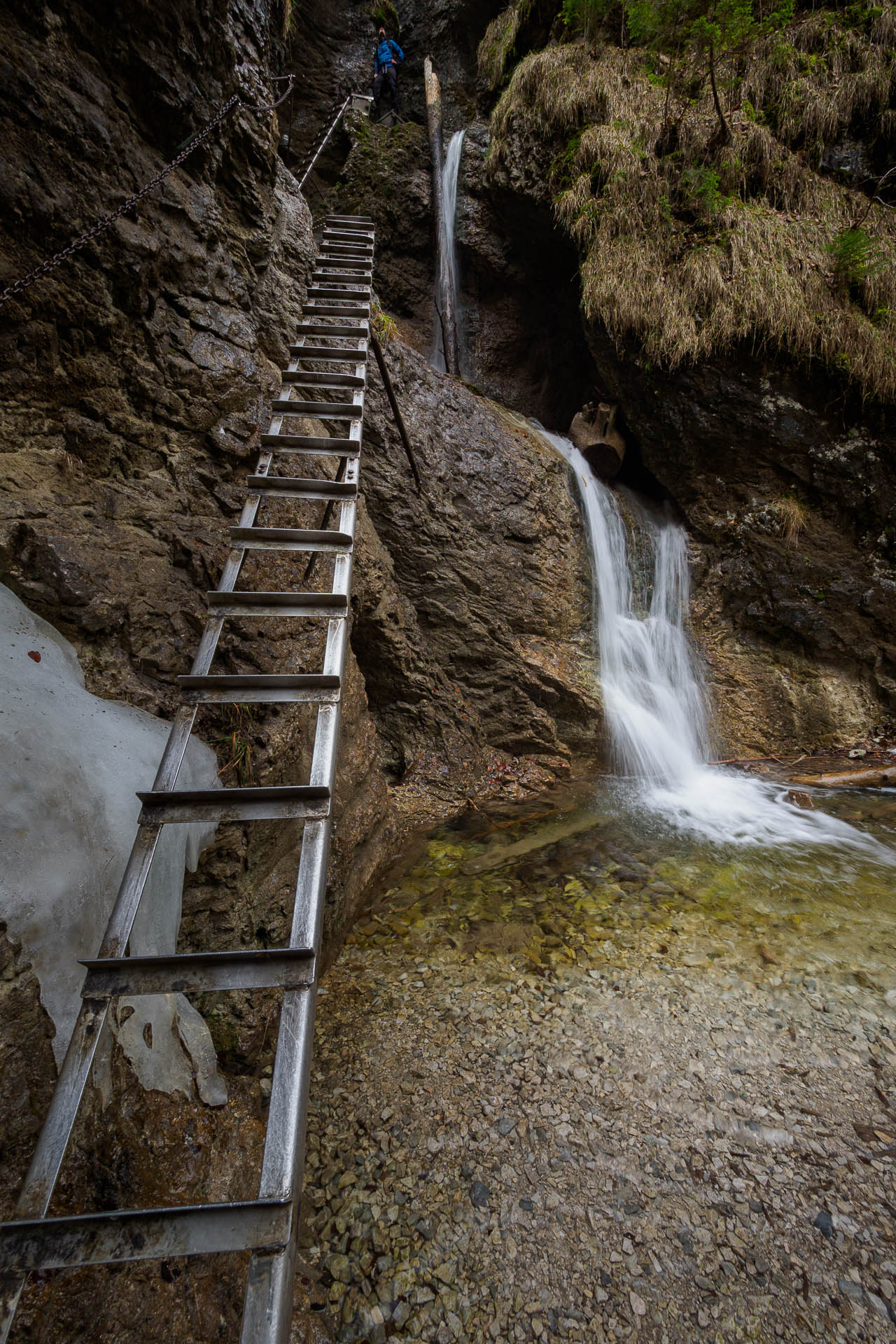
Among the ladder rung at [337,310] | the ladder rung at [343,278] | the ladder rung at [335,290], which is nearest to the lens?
the ladder rung at [337,310]

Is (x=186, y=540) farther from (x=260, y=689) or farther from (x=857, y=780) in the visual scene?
(x=857, y=780)

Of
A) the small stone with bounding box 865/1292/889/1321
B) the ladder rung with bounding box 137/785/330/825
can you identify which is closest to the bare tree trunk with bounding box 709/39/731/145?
the ladder rung with bounding box 137/785/330/825

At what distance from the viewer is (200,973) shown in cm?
142

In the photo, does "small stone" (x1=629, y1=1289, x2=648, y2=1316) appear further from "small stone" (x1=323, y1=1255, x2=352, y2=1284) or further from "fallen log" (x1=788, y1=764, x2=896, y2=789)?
"fallen log" (x1=788, y1=764, x2=896, y2=789)

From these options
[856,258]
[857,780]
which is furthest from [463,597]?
[856,258]

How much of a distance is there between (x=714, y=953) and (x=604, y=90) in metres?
9.81

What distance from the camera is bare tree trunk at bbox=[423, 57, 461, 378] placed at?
8.73 metres

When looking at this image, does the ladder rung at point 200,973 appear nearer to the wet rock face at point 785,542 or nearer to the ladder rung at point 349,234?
the ladder rung at point 349,234

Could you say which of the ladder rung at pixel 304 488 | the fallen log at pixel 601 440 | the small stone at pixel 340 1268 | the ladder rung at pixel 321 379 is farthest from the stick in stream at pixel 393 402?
the small stone at pixel 340 1268

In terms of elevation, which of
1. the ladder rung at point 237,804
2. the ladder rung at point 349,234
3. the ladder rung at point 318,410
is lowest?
the ladder rung at point 237,804

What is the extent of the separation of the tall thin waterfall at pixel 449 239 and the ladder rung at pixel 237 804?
8879mm

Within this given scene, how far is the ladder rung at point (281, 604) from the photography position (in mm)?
2258

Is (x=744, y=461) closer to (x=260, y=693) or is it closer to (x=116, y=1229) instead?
(x=260, y=693)

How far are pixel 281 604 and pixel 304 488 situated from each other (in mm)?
763
